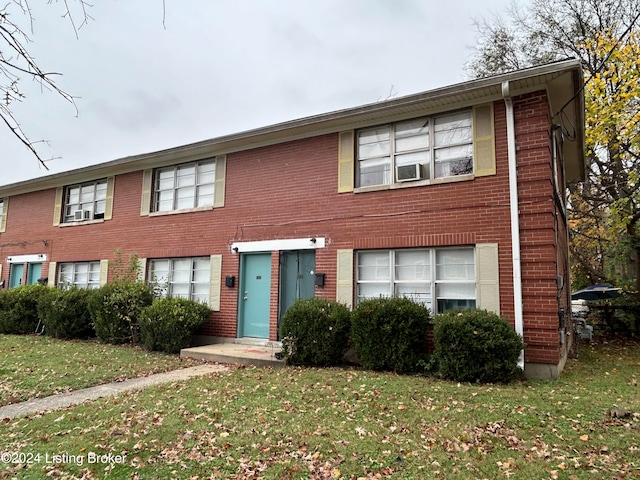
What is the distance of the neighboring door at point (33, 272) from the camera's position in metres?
15.7

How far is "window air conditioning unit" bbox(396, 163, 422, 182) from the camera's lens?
8.78 m

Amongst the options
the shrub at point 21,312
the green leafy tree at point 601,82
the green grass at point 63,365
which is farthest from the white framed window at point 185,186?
the green leafy tree at point 601,82

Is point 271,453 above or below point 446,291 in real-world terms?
below

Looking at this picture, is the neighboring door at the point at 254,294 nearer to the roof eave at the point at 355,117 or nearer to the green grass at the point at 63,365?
the green grass at the point at 63,365

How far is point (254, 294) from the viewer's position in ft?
35.0

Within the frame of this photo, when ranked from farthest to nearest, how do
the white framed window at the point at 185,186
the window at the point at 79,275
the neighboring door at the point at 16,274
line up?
the neighboring door at the point at 16,274 → the window at the point at 79,275 → the white framed window at the point at 185,186

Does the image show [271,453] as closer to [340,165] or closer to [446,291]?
[446,291]

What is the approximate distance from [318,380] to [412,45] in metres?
16.1

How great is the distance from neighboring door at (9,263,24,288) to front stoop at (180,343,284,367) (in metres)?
10.5

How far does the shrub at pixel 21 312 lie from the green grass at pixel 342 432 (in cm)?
896

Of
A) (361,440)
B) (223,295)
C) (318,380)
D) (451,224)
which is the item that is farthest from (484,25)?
(361,440)

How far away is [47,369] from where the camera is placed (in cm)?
803

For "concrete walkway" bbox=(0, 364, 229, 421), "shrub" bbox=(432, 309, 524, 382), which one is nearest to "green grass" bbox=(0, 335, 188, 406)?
"concrete walkway" bbox=(0, 364, 229, 421)

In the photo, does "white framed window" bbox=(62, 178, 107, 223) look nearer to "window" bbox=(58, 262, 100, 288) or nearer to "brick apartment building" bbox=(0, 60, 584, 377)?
"brick apartment building" bbox=(0, 60, 584, 377)
